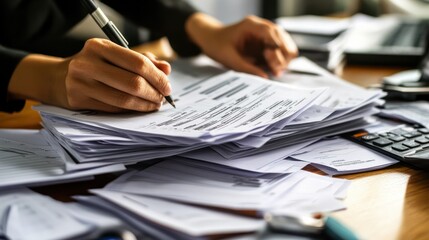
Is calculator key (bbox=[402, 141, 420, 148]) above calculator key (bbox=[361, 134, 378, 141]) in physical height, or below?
below

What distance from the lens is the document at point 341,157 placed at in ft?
2.03

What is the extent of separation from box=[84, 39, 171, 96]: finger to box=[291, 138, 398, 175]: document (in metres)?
0.20

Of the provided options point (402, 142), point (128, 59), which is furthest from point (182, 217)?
point (402, 142)

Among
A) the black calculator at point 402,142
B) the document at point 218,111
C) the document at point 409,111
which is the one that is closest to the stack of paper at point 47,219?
the document at point 218,111

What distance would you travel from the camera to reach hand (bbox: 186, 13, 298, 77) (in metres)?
0.98

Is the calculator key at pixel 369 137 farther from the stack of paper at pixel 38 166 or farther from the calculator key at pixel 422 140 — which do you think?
the stack of paper at pixel 38 166

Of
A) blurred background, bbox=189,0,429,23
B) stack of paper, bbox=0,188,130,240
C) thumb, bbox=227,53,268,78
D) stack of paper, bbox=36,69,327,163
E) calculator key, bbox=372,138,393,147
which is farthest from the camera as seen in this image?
blurred background, bbox=189,0,429,23

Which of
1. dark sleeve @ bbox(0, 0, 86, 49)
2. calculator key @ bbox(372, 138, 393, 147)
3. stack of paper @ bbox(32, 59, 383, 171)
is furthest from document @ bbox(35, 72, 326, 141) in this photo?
dark sleeve @ bbox(0, 0, 86, 49)

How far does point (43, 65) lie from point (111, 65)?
0.16 m

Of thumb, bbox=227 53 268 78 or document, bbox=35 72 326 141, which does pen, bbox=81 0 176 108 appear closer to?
document, bbox=35 72 326 141

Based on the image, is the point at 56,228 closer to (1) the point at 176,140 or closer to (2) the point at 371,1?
(1) the point at 176,140

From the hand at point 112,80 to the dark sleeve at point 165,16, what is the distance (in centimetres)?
48

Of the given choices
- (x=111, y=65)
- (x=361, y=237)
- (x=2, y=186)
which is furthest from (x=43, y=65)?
(x=361, y=237)

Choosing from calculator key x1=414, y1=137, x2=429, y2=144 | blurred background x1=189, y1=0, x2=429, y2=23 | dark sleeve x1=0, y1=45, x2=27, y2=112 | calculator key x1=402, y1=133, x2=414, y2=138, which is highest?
dark sleeve x1=0, y1=45, x2=27, y2=112
